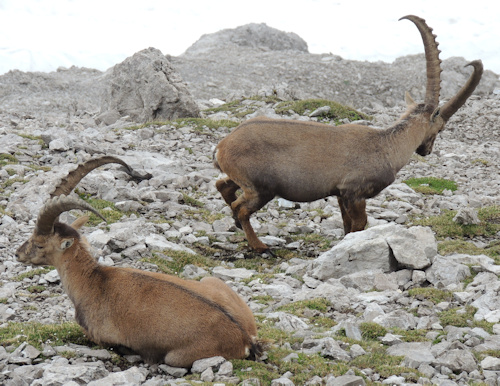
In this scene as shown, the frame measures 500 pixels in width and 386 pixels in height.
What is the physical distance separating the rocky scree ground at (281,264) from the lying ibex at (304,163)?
0.98 meters

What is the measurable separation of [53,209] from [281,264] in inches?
179

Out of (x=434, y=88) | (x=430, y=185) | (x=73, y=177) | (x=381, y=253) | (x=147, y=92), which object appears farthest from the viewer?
(x=147, y=92)

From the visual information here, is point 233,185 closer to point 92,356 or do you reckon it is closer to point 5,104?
point 92,356

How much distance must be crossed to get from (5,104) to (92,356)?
2569cm

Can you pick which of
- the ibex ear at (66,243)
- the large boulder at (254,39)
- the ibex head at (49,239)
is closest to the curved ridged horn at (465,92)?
the ibex head at (49,239)

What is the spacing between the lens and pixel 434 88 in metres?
11.9

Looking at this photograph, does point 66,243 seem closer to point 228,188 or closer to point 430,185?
point 228,188

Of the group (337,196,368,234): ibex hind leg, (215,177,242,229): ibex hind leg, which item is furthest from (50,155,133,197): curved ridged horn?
(337,196,368,234): ibex hind leg

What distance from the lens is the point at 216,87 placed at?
31.9 meters

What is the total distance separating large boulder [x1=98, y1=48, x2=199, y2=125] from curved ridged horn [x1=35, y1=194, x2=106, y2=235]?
533 inches

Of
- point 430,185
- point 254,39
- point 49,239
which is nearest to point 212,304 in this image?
A: point 49,239

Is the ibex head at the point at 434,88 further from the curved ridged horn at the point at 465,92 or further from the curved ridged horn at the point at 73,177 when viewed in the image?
the curved ridged horn at the point at 73,177

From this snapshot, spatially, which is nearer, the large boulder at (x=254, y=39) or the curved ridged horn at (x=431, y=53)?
the curved ridged horn at (x=431, y=53)

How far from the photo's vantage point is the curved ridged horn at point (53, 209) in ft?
22.0
